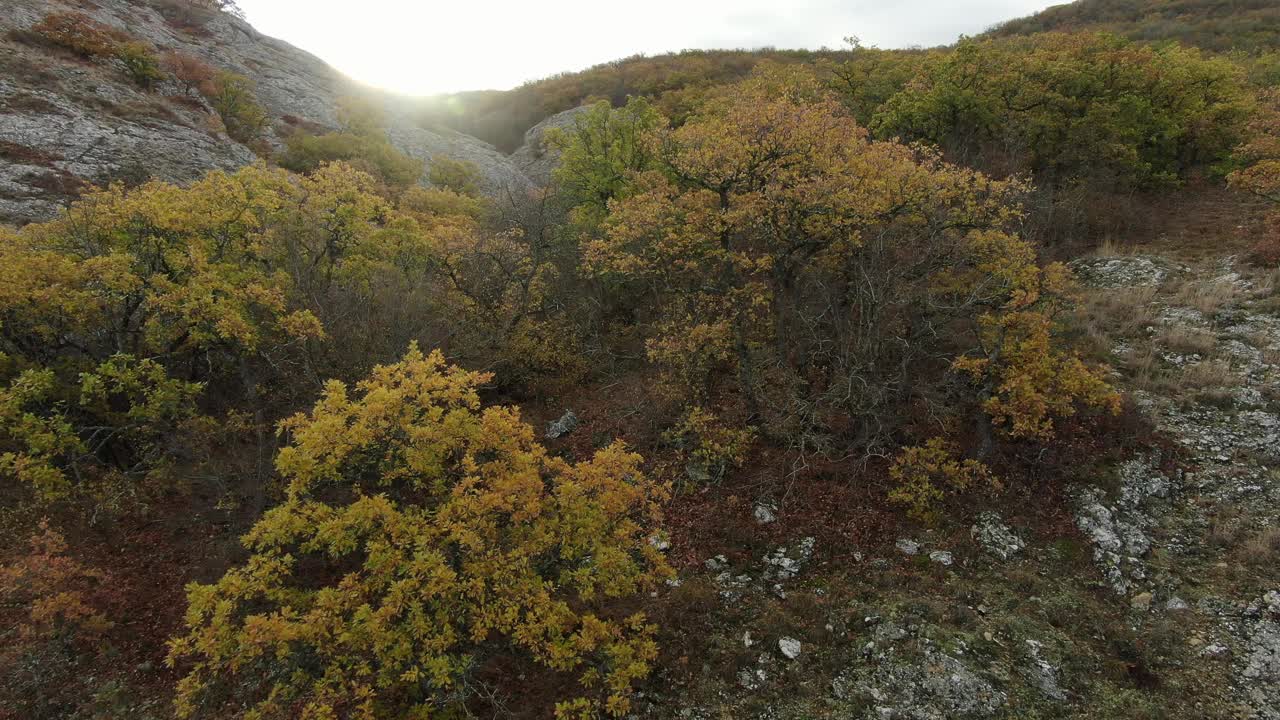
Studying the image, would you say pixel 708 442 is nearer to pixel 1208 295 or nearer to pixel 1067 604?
pixel 1067 604

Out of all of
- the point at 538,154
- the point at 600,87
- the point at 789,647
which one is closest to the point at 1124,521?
the point at 789,647

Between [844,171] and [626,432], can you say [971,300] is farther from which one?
[626,432]

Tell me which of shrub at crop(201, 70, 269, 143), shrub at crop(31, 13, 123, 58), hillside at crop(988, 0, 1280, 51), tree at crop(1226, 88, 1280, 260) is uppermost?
hillside at crop(988, 0, 1280, 51)

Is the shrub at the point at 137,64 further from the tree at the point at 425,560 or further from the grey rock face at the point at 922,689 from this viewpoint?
the grey rock face at the point at 922,689

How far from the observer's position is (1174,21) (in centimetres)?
5406

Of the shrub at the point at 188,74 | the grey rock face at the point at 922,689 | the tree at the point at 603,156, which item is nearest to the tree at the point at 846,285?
the grey rock face at the point at 922,689

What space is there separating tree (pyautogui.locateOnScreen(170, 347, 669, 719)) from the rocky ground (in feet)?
13.4

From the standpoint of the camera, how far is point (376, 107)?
54.0m

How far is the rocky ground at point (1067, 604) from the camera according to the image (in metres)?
10.9

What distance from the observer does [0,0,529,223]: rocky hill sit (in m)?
23.8

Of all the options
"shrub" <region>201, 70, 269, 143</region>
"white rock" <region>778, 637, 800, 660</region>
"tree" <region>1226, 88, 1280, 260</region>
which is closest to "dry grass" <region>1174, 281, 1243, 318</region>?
"tree" <region>1226, 88, 1280, 260</region>

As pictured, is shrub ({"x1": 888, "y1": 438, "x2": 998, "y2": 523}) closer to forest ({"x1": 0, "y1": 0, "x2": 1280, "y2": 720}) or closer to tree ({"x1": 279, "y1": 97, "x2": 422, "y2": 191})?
forest ({"x1": 0, "y1": 0, "x2": 1280, "y2": 720})

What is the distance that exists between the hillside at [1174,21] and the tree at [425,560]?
2409 inches

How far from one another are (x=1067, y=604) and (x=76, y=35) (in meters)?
52.3
